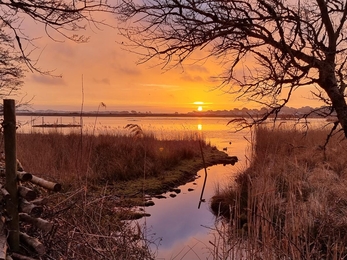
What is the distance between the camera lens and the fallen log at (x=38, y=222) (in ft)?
9.61

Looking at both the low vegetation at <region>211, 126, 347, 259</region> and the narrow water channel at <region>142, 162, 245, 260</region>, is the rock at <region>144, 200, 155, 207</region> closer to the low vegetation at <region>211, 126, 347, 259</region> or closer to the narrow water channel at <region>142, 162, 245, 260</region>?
the narrow water channel at <region>142, 162, 245, 260</region>

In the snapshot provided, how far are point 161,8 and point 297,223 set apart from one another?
342 cm

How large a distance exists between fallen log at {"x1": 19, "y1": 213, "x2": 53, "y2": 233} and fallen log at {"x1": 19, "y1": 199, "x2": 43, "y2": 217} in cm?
14

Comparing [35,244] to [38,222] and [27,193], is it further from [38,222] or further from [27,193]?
[27,193]

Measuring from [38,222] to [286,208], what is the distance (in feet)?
10.0

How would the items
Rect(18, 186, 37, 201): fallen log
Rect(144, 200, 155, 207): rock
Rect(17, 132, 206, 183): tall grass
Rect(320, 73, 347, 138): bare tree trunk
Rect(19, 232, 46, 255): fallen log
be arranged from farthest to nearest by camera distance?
1. Rect(144, 200, 155, 207): rock
2. Rect(17, 132, 206, 183): tall grass
3. Rect(320, 73, 347, 138): bare tree trunk
4. Rect(19, 232, 46, 255): fallen log
5. Rect(18, 186, 37, 201): fallen log

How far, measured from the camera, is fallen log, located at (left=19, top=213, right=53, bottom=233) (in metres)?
2.93

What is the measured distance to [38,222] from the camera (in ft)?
9.84

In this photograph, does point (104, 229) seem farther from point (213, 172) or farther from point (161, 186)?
point (213, 172)

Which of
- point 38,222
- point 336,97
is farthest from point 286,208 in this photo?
point 38,222

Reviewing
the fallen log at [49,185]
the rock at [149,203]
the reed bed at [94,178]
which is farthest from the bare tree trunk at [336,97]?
the rock at [149,203]

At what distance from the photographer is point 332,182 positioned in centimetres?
789

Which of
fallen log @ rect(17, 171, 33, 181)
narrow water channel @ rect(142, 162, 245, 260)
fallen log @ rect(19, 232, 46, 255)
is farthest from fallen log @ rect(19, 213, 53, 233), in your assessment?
narrow water channel @ rect(142, 162, 245, 260)

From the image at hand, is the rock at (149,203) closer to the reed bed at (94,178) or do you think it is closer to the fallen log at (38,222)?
the reed bed at (94,178)
